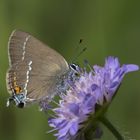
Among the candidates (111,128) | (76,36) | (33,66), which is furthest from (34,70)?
(76,36)

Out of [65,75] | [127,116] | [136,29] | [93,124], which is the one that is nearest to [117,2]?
[136,29]

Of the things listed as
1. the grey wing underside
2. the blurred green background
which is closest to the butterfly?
the grey wing underside

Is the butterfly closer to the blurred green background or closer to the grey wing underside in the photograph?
the grey wing underside

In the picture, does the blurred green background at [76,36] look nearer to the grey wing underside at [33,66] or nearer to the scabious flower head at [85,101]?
the grey wing underside at [33,66]

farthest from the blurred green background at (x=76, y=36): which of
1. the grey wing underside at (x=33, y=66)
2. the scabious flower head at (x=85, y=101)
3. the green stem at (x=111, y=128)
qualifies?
the green stem at (x=111, y=128)

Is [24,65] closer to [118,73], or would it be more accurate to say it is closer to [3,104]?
[118,73]
